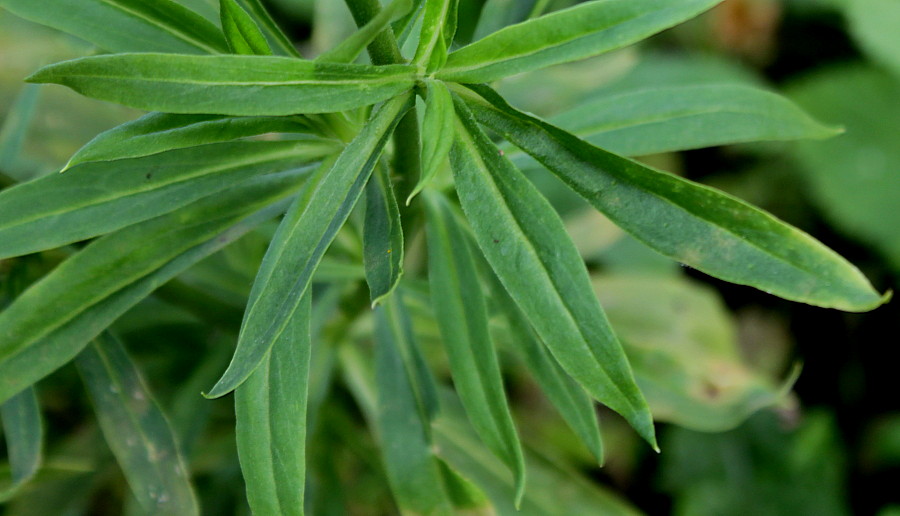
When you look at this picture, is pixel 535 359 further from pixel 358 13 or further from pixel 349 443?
pixel 349 443

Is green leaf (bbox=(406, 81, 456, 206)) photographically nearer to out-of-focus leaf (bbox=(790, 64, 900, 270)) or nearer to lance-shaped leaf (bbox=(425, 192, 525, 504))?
lance-shaped leaf (bbox=(425, 192, 525, 504))

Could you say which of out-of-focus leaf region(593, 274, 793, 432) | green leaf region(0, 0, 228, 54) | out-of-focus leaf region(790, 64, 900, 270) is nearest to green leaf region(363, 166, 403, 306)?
green leaf region(0, 0, 228, 54)

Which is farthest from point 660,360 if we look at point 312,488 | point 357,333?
point 312,488

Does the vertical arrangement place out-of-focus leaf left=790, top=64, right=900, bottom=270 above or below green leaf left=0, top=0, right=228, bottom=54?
below

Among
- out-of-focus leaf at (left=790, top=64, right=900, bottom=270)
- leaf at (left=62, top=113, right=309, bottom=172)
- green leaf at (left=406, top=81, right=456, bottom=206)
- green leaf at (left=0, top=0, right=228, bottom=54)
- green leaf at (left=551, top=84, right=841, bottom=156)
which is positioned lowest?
out-of-focus leaf at (left=790, top=64, right=900, bottom=270)

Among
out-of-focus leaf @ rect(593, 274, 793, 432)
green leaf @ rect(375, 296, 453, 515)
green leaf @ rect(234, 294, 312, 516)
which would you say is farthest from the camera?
out-of-focus leaf @ rect(593, 274, 793, 432)

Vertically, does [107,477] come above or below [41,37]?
below

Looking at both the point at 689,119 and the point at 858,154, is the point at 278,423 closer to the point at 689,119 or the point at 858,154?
the point at 689,119

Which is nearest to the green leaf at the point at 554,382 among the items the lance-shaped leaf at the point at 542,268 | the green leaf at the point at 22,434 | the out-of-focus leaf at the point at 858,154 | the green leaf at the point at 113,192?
the lance-shaped leaf at the point at 542,268

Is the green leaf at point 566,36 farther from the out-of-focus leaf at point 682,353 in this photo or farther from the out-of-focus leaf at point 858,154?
the out-of-focus leaf at point 858,154
